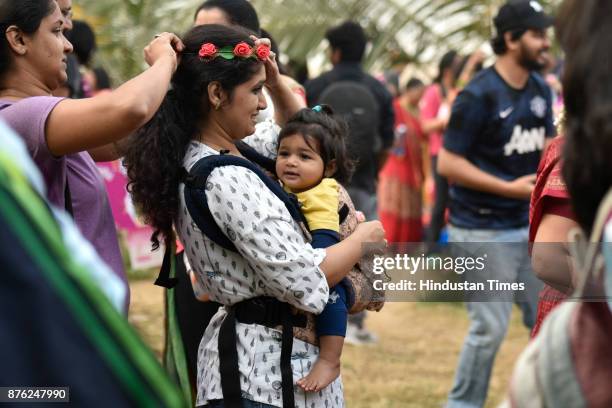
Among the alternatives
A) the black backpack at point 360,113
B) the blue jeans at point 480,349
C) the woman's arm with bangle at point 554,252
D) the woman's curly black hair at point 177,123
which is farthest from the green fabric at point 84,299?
the black backpack at point 360,113

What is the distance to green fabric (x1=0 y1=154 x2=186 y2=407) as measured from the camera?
3.35ft

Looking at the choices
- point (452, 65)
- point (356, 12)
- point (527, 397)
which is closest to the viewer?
point (527, 397)

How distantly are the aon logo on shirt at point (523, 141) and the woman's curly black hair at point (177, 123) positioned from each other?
2285 mm

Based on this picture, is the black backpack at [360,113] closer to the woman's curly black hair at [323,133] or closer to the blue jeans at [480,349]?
the blue jeans at [480,349]

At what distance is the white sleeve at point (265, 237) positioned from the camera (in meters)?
2.40

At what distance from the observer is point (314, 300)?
246cm

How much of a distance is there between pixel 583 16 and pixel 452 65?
874cm

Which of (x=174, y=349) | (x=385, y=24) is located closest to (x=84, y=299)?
(x=174, y=349)

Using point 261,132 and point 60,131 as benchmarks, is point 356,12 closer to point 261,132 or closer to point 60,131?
point 261,132

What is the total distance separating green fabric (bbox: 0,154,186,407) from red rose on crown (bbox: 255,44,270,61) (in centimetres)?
161

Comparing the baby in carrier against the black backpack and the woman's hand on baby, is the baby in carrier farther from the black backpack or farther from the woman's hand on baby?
the black backpack

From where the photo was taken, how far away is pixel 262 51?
8.59 ft

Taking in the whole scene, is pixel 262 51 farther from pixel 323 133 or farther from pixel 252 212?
pixel 252 212

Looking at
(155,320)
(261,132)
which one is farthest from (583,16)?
(155,320)
